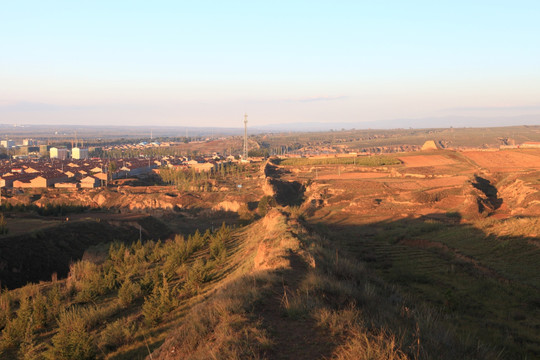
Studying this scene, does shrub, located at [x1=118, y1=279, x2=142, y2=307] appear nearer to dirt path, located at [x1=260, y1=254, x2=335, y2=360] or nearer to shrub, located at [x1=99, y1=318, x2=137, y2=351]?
shrub, located at [x1=99, y1=318, x2=137, y2=351]

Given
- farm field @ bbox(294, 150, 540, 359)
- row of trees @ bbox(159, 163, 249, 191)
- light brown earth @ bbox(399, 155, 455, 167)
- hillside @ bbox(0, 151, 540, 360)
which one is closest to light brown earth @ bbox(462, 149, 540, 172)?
light brown earth @ bbox(399, 155, 455, 167)

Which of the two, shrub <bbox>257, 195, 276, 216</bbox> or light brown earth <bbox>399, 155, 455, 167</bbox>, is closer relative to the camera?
shrub <bbox>257, 195, 276, 216</bbox>

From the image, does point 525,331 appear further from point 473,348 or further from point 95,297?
point 95,297

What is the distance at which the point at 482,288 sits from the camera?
1645 cm

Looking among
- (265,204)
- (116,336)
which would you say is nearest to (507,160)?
(265,204)

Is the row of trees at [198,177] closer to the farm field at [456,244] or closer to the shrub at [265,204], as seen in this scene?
the shrub at [265,204]

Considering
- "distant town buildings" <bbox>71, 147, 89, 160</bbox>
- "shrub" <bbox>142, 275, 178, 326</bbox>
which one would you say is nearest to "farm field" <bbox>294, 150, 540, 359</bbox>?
"shrub" <bbox>142, 275, 178, 326</bbox>

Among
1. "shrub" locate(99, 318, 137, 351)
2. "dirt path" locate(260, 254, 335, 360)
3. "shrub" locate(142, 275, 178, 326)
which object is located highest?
"dirt path" locate(260, 254, 335, 360)

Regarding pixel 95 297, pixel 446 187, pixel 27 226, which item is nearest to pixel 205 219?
pixel 27 226

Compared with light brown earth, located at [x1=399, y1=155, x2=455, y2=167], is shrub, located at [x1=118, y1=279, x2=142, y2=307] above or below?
below

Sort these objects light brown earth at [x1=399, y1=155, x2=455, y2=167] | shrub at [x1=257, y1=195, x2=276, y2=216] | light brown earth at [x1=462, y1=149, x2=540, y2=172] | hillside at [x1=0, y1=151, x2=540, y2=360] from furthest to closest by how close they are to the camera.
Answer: light brown earth at [x1=399, y1=155, x2=455, y2=167]
light brown earth at [x1=462, y1=149, x2=540, y2=172]
shrub at [x1=257, y1=195, x2=276, y2=216]
hillside at [x1=0, y1=151, x2=540, y2=360]

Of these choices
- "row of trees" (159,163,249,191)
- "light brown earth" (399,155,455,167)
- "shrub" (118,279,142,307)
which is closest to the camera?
"shrub" (118,279,142,307)

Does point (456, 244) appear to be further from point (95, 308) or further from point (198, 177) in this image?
point (198, 177)

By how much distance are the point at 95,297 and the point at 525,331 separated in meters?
16.2
